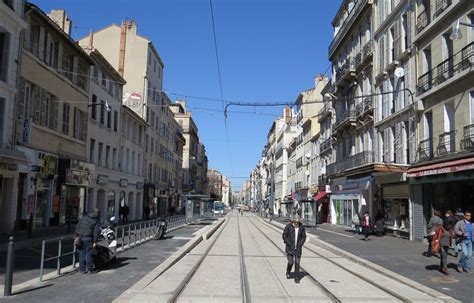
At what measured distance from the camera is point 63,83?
97.7 feet

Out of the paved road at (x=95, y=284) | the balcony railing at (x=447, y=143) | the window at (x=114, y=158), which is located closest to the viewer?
the paved road at (x=95, y=284)

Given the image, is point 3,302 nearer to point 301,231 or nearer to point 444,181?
point 301,231

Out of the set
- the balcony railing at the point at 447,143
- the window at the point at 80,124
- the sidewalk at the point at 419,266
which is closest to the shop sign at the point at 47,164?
the window at the point at 80,124

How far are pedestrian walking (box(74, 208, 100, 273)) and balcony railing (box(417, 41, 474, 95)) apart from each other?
49.9ft

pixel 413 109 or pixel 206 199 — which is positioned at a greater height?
pixel 413 109

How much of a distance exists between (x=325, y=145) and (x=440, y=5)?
28955 mm

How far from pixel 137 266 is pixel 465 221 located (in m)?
9.31

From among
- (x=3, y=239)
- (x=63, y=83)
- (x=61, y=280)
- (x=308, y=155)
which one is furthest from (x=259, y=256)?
(x=308, y=155)

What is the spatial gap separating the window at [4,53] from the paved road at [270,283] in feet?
40.7

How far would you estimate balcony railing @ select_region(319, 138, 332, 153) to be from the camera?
49.4 m

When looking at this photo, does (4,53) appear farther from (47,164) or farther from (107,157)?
(107,157)

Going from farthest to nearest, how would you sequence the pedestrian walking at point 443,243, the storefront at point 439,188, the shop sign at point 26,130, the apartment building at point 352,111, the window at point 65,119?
the apartment building at point 352,111
the window at point 65,119
the shop sign at point 26,130
the storefront at point 439,188
the pedestrian walking at point 443,243

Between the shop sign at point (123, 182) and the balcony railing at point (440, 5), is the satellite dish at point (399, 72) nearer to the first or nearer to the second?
the balcony railing at point (440, 5)

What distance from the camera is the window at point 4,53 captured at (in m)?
22.8
